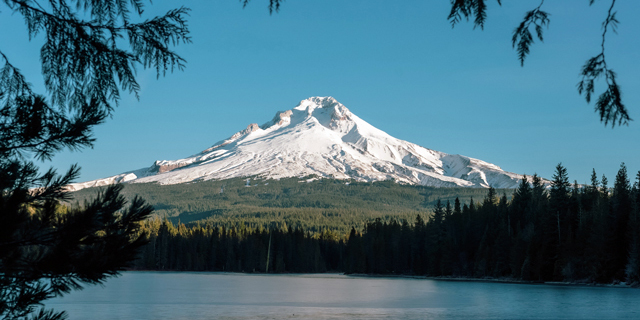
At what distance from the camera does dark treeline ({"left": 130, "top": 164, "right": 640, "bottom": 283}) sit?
2554 inches

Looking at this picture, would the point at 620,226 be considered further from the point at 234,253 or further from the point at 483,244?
the point at 234,253

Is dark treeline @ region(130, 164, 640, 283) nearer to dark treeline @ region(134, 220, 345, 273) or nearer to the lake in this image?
dark treeline @ region(134, 220, 345, 273)

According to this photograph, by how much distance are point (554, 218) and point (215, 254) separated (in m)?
88.7

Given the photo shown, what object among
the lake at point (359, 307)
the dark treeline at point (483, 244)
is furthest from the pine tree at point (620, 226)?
the lake at point (359, 307)

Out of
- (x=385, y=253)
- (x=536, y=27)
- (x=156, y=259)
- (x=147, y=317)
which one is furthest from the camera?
(x=156, y=259)

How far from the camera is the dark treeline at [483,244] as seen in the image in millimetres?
64875

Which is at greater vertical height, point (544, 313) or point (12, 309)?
point (12, 309)

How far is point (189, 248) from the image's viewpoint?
141 metres

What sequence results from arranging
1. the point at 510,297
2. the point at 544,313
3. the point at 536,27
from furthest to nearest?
the point at 510,297
the point at 544,313
the point at 536,27

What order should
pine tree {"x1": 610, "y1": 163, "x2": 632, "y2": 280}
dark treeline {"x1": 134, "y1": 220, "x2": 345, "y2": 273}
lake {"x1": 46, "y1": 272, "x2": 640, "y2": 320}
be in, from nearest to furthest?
lake {"x1": 46, "y1": 272, "x2": 640, "y2": 320} < pine tree {"x1": 610, "y1": 163, "x2": 632, "y2": 280} < dark treeline {"x1": 134, "y1": 220, "x2": 345, "y2": 273}

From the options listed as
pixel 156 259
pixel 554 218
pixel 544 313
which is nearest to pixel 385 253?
pixel 554 218

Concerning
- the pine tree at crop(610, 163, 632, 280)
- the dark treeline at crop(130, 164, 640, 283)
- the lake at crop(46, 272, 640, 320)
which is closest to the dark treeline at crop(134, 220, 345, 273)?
the dark treeline at crop(130, 164, 640, 283)

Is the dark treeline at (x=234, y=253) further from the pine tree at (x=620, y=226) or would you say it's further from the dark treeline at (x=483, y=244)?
the pine tree at (x=620, y=226)

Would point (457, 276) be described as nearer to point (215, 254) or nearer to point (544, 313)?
point (544, 313)
